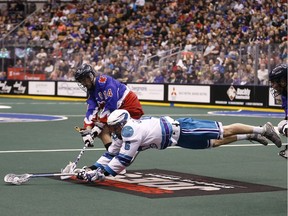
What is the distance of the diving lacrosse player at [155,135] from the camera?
8.46m

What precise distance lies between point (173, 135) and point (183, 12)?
24022 millimetres

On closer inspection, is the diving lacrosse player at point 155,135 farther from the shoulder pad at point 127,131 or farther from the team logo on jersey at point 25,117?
the team logo on jersey at point 25,117

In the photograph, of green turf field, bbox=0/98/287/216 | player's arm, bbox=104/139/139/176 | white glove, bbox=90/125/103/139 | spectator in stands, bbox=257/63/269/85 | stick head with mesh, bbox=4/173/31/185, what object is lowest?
green turf field, bbox=0/98/287/216

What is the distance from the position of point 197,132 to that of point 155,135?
59cm

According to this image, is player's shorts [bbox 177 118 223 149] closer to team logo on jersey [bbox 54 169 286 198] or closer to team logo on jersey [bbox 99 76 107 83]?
team logo on jersey [bbox 54 169 286 198]

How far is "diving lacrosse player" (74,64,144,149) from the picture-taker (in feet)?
31.8

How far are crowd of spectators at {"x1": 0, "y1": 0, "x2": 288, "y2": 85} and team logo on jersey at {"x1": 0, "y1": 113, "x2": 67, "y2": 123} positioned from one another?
716 centimetres

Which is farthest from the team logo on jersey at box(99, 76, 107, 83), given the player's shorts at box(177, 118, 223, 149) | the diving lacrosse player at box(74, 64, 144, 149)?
the player's shorts at box(177, 118, 223, 149)

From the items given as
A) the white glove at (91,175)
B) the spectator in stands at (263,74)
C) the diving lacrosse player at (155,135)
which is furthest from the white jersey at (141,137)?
the spectator in stands at (263,74)

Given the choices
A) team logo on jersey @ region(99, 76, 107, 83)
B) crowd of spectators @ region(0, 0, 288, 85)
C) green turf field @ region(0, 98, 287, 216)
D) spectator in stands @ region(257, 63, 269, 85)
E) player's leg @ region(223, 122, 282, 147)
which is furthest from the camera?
crowd of spectators @ region(0, 0, 288, 85)

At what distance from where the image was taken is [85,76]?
31.8 ft

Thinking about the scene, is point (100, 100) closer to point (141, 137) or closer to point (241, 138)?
point (141, 137)

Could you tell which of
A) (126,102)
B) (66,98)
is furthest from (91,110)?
(66,98)

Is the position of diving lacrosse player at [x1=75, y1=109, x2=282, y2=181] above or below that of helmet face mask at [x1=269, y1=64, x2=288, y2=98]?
below
